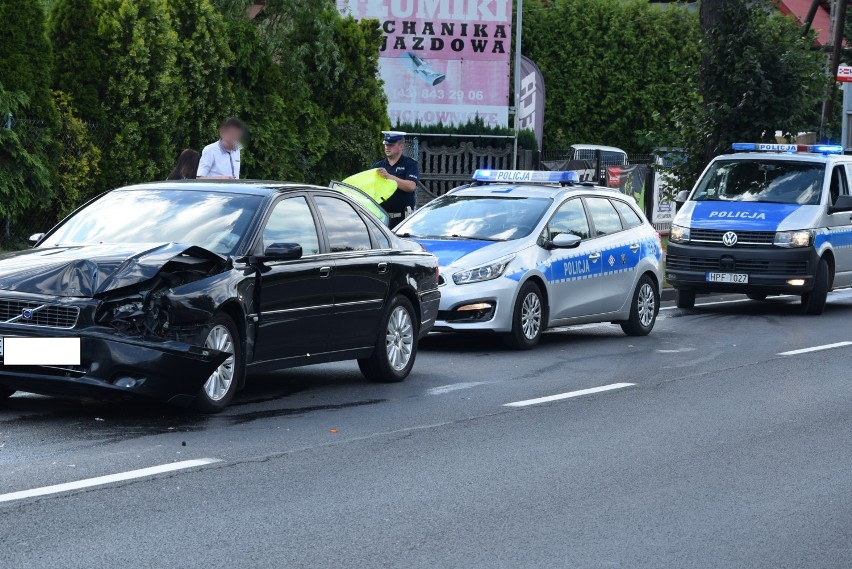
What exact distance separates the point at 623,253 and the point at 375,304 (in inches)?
201

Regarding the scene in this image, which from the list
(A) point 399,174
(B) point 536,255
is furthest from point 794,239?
(B) point 536,255

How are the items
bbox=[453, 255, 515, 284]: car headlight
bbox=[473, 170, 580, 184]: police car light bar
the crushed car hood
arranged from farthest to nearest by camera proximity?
bbox=[473, 170, 580, 184]: police car light bar
bbox=[453, 255, 515, 284]: car headlight
the crushed car hood

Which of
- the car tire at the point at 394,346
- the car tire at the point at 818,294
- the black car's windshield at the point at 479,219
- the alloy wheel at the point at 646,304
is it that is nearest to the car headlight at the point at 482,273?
the black car's windshield at the point at 479,219

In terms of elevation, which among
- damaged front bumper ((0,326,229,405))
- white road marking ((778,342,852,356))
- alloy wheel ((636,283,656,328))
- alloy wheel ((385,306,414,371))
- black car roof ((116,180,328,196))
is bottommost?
white road marking ((778,342,852,356))

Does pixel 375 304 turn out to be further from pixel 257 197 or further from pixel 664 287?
pixel 664 287

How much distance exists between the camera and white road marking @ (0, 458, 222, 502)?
23.2ft

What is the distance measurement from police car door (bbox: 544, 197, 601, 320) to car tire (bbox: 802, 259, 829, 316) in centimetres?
491

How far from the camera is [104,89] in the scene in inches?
810

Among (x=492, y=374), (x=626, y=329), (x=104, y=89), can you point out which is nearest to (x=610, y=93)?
(x=104, y=89)

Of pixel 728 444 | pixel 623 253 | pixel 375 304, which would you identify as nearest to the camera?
pixel 728 444

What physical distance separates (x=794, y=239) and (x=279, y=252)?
10709 millimetres

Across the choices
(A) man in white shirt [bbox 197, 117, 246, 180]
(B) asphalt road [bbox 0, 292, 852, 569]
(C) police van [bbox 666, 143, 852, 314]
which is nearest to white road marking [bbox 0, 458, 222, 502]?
(B) asphalt road [bbox 0, 292, 852, 569]

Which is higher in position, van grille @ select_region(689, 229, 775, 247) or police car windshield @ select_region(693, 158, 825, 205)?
police car windshield @ select_region(693, 158, 825, 205)

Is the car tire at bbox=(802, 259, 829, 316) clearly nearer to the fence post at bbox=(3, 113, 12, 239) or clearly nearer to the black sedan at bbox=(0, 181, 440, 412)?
the black sedan at bbox=(0, 181, 440, 412)
